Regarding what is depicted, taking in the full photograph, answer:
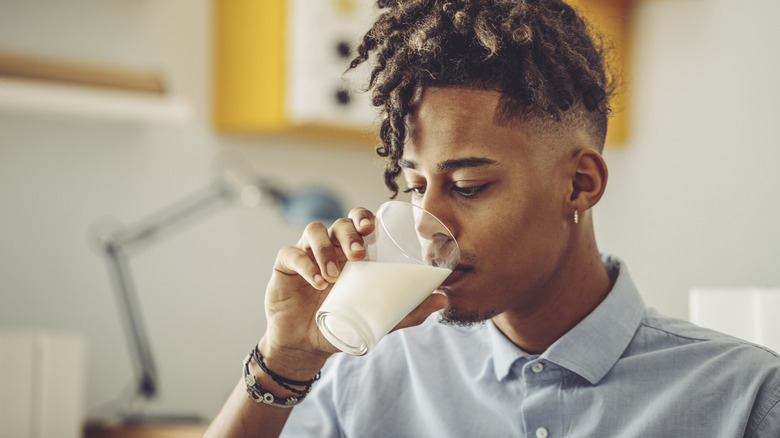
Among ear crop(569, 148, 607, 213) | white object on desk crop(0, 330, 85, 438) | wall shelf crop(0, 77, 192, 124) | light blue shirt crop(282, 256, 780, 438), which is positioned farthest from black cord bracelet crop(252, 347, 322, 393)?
wall shelf crop(0, 77, 192, 124)

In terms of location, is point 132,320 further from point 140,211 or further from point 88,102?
point 88,102

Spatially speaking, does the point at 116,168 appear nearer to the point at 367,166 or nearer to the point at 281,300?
the point at 367,166

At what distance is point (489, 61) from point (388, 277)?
37 cm

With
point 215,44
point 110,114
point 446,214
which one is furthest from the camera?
point 215,44

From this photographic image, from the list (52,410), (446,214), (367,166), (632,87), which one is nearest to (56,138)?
(52,410)

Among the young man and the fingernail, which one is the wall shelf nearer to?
the young man

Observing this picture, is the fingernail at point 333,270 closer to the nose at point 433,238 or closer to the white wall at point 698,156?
the nose at point 433,238

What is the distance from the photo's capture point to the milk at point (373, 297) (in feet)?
3.14

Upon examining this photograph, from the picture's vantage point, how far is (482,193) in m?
1.14

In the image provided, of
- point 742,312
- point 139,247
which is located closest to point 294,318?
point 742,312

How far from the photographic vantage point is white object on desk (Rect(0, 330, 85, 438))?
1.88m

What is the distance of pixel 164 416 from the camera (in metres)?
2.14

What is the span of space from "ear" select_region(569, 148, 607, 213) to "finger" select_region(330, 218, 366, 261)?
1.21 ft

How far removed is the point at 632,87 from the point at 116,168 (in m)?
1.71
